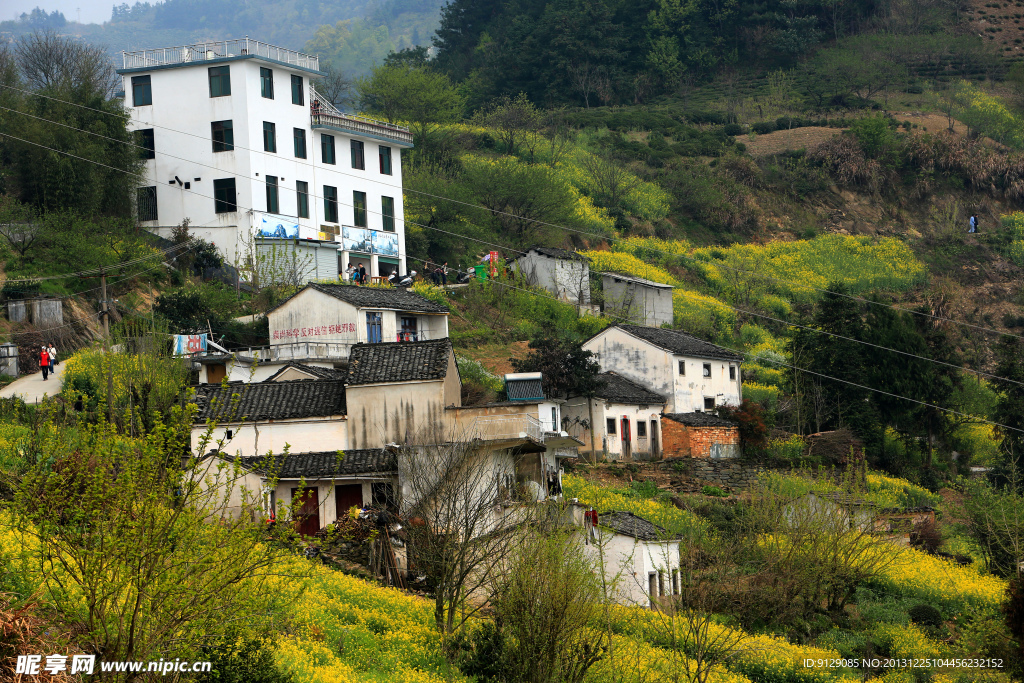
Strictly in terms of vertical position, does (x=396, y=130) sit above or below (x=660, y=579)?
above

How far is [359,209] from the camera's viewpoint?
5419 cm

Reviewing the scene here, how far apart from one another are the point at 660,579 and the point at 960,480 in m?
20.6

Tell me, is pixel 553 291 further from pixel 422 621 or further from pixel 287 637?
pixel 287 637

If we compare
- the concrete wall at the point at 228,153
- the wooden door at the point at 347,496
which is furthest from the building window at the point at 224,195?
the wooden door at the point at 347,496

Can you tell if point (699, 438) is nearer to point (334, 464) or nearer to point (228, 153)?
point (334, 464)

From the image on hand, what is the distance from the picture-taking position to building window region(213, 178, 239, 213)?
161 feet

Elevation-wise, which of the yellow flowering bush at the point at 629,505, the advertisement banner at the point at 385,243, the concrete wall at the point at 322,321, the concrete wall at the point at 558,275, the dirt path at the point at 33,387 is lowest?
the yellow flowering bush at the point at 629,505

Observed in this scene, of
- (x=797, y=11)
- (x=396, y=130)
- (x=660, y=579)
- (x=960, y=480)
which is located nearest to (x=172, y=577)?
(x=660, y=579)

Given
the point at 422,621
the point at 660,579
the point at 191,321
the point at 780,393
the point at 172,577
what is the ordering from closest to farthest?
the point at 172,577 → the point at 422,621 → the point at 660,579 → the point at 191,321 → the point at 780,393

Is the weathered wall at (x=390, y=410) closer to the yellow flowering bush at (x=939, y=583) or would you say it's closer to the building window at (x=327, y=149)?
the yellow flowering bush at (x=939, y=583)

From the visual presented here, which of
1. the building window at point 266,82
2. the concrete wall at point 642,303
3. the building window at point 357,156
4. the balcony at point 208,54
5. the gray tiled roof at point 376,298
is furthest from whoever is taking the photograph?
the concrete wall at point 642,303

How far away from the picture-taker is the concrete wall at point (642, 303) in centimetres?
5634

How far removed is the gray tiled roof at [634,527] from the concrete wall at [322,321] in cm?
1375

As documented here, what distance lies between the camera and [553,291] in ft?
179
